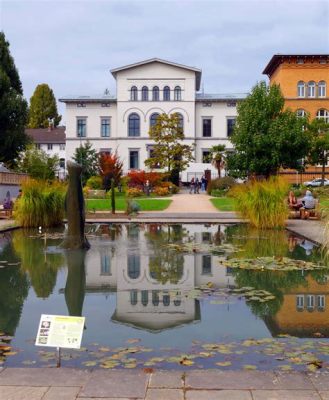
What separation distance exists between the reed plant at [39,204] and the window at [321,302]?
459 inches

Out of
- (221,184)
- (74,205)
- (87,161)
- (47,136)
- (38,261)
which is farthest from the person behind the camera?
(47,136)

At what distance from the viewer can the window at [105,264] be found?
9.76 m

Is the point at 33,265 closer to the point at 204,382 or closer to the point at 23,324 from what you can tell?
the point at 23,324

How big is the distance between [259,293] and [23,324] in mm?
3545

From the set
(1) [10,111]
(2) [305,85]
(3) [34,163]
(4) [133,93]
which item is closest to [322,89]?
(2) [305,85]

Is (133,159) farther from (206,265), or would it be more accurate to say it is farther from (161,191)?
(206,265)

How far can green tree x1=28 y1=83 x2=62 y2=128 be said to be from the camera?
83188mm

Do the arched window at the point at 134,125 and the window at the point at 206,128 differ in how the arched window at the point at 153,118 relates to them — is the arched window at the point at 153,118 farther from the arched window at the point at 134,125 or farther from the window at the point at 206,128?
the window at the point at 206,128

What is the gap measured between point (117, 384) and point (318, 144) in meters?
46.4

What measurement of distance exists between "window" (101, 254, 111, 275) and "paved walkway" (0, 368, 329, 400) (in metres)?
5.27

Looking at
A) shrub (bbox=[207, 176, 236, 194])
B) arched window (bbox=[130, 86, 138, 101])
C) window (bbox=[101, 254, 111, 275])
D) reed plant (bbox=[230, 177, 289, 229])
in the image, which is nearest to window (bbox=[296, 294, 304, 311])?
window (bbox=[101, 254, 111, 275])

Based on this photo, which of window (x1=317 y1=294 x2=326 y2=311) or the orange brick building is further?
the orange brick building

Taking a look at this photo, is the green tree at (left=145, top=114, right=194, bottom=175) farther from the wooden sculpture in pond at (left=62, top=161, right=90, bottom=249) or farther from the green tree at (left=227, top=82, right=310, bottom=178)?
the wooden sculpture in pond at (left=62, top=161, right=90, bottom=249)

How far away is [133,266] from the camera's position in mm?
10430
